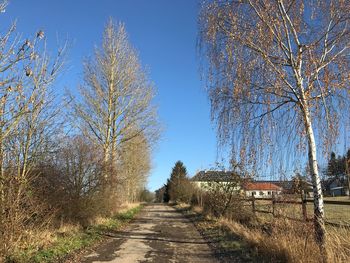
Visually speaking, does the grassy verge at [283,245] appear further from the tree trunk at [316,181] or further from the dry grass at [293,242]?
the tree trunk at [316,181]

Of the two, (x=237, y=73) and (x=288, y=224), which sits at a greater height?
(x=237, y=73)

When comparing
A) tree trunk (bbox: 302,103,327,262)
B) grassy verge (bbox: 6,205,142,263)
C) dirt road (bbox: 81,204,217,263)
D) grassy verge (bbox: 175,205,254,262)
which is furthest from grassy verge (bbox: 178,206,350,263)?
grassy verge (bbox: 6,205,142,263)

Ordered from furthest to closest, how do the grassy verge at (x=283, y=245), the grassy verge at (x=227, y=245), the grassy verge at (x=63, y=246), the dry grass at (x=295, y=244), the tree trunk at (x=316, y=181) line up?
1. the grassy verge at (x=227, y=245)
2. the grassy verge at (x=63, y=246)
3. the tree trunk at (x=316, y=181)
4. the grassy verge at (x=283, y=245)
5. the dry grass at (x=295, y=244)

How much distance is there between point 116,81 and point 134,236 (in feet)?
43.8

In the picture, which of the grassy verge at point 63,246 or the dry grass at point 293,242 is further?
the grassy verge at point 63,246

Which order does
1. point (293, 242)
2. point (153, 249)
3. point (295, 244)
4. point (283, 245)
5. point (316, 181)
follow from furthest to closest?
point (153, 249), point (283, 245), point (293, 242), point (295, 244), point (316, 181)

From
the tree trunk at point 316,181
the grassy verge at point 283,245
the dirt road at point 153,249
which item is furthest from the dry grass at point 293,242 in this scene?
the dirt road at point 153,249

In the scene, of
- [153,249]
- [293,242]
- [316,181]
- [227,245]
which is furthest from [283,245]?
[153,249]

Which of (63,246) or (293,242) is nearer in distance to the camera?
(293,242)

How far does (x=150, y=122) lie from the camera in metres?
29.4

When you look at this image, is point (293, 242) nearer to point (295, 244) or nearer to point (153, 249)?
point (295, 244)

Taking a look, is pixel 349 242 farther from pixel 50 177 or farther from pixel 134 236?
pixel 50 177

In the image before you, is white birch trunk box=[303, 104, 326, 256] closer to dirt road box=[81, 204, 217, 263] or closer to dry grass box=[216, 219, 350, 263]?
dry grass box=[216, 219, 350, 263]

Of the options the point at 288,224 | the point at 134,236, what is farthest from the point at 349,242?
the point at 134,236
